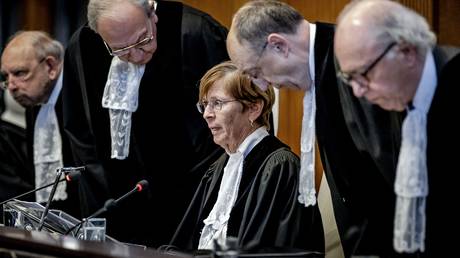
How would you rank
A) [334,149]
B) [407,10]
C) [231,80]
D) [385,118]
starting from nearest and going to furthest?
[407,10] < [385,118] < [334,149] < [231,80]

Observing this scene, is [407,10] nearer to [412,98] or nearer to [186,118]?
[412,98]

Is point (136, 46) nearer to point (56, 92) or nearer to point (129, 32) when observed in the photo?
point (129, 32)

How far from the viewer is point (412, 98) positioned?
3559mm

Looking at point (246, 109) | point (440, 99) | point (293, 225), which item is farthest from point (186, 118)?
point (440, 99)

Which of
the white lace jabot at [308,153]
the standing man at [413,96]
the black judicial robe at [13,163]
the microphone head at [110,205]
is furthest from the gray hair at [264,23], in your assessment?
the black judicial robe at [13,163]

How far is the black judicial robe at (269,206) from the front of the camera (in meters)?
4.47

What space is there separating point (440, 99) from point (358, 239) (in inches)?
26.2

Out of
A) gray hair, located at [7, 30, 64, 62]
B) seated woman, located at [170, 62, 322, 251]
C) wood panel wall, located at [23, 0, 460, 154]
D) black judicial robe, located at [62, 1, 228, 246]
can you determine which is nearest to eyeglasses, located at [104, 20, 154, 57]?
black judicial robe, located at [62, 1, 228, 246]

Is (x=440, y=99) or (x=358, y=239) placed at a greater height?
(x=440, y=99)

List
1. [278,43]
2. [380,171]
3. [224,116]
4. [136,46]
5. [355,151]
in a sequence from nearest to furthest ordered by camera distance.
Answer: [380,171]
[355,151]
[278,43]
[224,116]
[136,46]

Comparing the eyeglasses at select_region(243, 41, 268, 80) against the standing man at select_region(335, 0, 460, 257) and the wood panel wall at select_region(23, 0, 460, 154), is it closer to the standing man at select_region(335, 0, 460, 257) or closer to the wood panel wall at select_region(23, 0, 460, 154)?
the standing man at select_region(335, 0, 460, 257)

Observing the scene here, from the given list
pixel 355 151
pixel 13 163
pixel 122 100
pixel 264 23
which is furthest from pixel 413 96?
pixel 13 163

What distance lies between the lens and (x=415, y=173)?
3.53 metres

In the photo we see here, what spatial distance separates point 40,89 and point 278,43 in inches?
103
